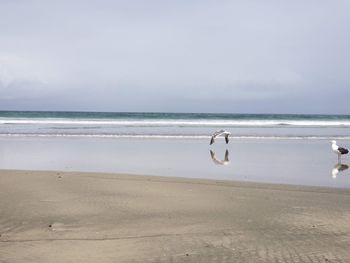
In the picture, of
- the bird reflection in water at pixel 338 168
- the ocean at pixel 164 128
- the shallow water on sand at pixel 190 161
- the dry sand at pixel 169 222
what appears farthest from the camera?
the ocean at pixel 164 128

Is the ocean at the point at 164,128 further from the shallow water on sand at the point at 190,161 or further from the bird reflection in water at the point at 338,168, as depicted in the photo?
the bird reflection in water at the point at 338,168

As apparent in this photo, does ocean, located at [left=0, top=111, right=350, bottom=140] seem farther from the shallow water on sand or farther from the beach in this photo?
the beach

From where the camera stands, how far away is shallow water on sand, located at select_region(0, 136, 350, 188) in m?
11.6

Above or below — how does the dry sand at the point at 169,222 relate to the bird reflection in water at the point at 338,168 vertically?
below

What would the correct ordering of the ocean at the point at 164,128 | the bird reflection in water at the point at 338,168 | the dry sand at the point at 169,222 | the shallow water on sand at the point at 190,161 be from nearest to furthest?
the dry sand at the point at 169,222
the shallow water on sand at the point at 190,161
the bird reflection in water at the point at 338,168
the ocean at the point at 164,128

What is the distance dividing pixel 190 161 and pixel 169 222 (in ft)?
26.4

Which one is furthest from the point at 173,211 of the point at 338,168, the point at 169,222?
the point at 338,168

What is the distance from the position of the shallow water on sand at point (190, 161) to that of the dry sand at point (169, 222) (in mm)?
1705

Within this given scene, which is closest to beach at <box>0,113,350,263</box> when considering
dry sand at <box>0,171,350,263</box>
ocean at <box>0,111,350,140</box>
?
dry sand at <box>0,171,350,263</box>

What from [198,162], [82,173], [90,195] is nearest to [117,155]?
[198,162]

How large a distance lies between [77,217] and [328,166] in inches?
341

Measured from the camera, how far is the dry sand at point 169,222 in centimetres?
523

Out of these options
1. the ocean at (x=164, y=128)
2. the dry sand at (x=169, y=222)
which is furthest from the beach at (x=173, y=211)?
the ocean at (x=164, y=128)

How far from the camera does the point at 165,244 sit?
5.52 m
